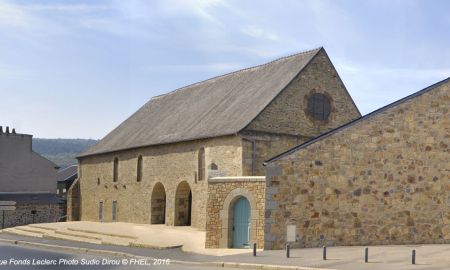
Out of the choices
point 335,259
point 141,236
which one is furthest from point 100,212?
point 335,259

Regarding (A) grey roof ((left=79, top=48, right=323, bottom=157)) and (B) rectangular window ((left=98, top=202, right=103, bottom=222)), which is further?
(B) rectangular window ((left=98, top=202, right=103, bottom=222))

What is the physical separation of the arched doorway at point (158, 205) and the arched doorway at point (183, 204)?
2.15 m

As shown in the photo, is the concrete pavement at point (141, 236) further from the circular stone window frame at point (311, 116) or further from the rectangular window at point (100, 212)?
the circular stone window frame at point (311, 116)

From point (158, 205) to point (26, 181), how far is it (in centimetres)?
1966

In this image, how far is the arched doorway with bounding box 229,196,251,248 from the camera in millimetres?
19703

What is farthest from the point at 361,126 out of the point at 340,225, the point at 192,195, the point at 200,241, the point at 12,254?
the point at 12,254

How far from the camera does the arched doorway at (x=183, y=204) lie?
29.9 m

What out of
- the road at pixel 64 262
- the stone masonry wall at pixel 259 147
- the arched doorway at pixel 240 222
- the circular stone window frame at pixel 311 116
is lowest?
the road at pixel 64 262

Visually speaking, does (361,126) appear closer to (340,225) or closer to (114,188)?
(340,225)

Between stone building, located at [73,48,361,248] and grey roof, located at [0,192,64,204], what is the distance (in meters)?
7.84

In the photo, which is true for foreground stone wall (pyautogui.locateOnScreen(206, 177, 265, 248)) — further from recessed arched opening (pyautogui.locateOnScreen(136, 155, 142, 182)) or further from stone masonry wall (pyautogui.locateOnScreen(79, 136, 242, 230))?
recessed arched opening (pyautogui.locateOnScreen(136, 155, 142, 182))

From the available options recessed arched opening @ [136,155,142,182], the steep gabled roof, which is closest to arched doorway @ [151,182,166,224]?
recessed arched opening @ [136,155,142,182]

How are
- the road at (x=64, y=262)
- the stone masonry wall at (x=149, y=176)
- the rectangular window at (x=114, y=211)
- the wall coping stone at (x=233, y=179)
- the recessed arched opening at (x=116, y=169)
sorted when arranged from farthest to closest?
the recessed arched opening at (x=116, y=169) → the rectangular window at (x=114, y=211) → the stone masonry wall at (x=149, y=176) → the wall coping stone at (x=233, y=179) → the road at (x=64, y=262)

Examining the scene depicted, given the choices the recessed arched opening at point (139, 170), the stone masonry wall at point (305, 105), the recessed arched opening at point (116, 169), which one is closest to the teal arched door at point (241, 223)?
the stone masonry wall at point (305, 105)
